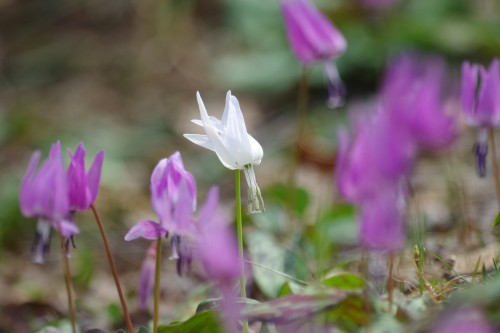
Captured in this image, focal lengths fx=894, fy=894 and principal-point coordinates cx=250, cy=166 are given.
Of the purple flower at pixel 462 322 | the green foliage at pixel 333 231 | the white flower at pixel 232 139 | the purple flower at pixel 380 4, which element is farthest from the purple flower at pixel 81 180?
the purple flower at pixel 380 4

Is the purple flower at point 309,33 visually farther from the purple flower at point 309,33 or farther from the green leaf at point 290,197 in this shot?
the green leaf at point 290,197

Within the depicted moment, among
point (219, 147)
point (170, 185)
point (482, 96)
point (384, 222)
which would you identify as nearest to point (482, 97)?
point (482, 96)

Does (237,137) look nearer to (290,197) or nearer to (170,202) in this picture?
(170,202)

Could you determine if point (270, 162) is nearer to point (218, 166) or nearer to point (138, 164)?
point (218, 166)

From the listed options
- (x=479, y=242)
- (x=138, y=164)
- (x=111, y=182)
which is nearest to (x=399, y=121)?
(x=479, y=242)

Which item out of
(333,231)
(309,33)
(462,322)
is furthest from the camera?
(333,231)

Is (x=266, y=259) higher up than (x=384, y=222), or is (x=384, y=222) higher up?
(x=384, y=222)
